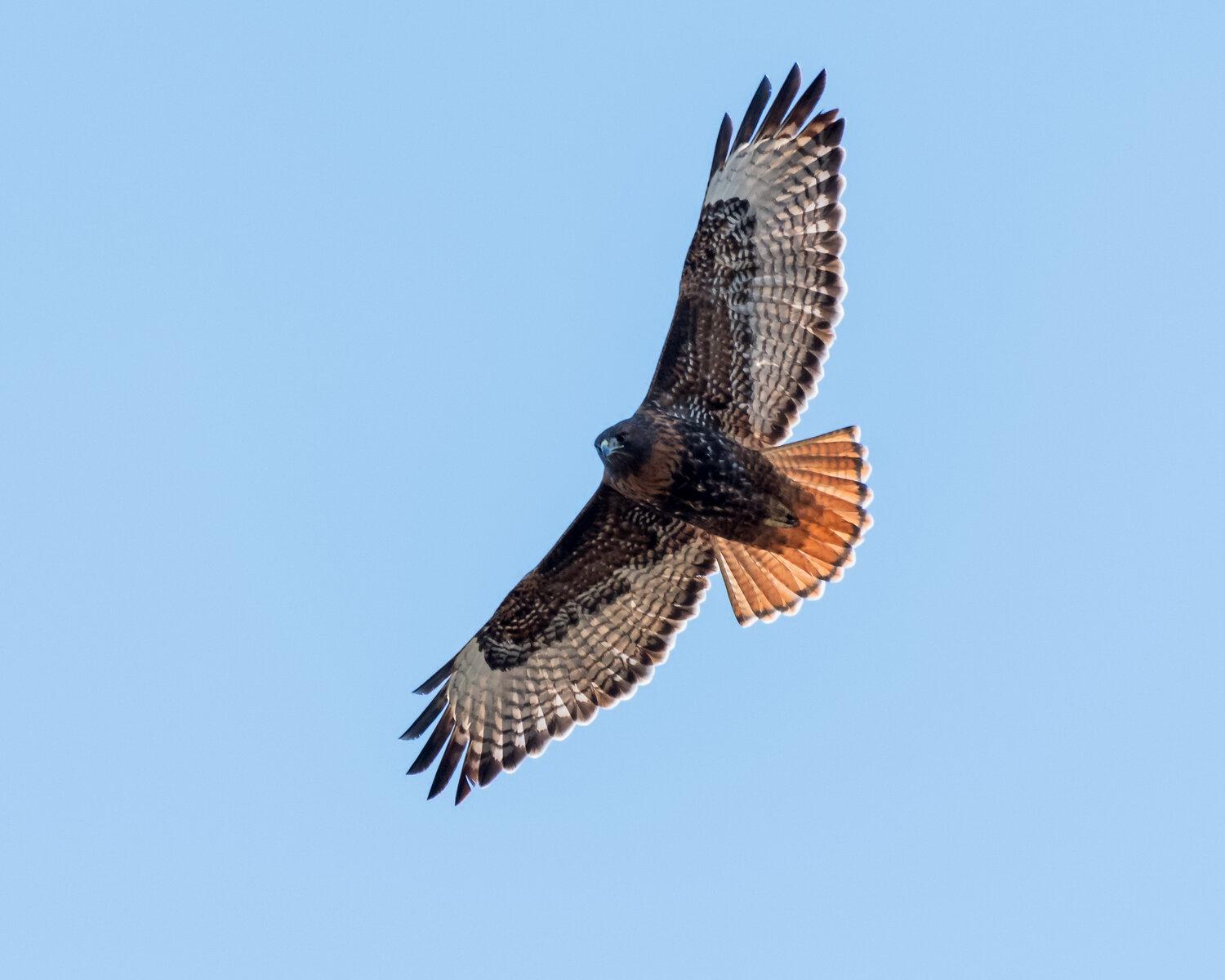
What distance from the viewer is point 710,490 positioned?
14.6 meters

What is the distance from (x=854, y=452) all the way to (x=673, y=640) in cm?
193

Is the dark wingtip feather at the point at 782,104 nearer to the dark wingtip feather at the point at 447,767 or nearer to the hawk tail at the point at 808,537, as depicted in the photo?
the hawk tail at the point at 808,537

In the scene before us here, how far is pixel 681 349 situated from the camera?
14.9m

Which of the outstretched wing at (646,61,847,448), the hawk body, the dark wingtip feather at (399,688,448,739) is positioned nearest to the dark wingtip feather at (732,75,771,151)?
the outstretched wing at (646,61,847,448)

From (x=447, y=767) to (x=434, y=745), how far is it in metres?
0.18

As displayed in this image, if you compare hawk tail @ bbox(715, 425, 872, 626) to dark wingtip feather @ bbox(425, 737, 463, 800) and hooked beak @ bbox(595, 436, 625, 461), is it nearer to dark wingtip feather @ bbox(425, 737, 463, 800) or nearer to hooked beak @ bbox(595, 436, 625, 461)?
hooked beak @ bbox(595, 436, 625, 461)

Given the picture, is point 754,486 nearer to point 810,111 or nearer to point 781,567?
point 781,567

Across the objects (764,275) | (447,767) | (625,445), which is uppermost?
(764,275)

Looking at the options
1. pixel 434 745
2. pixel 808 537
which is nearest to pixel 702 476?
pixel 808 537

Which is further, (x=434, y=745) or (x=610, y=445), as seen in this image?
(x=434, y=745)

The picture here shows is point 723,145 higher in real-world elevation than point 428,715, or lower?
higher

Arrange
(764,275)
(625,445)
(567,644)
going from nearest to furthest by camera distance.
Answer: (625,445)
(764,275)
(567,644)

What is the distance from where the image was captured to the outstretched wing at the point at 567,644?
15367 mm

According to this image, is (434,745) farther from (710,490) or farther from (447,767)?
(710,490)
